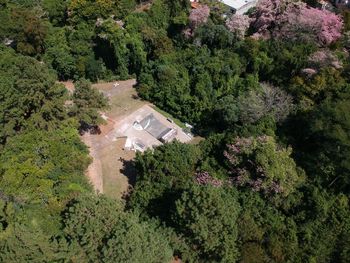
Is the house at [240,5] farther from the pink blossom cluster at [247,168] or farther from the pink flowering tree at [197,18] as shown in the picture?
the pink blossom cluster at [247,168]

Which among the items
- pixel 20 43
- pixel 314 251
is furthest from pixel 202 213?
pixel 20 43

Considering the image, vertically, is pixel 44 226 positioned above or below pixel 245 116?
below

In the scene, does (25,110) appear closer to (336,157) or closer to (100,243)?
(100,243)

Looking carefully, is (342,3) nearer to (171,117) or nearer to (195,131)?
(195,131)

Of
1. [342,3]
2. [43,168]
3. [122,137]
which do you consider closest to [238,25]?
[342,3]

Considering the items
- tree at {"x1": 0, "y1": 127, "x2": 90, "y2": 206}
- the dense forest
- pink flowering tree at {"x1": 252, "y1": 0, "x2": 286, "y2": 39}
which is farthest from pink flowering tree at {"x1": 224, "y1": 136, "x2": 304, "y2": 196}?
pink flowering tree at {"x1": 252, "y1": 0, "x2": 286, "y2": 39}

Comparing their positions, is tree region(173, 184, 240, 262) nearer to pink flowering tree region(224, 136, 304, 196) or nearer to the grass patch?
pink flowering tree region(224, 136, 304, 196)
